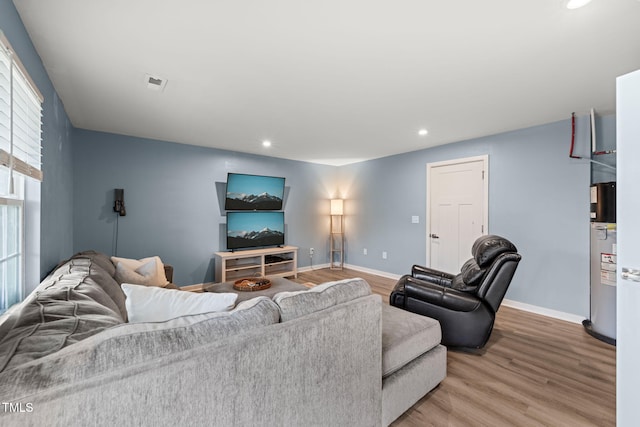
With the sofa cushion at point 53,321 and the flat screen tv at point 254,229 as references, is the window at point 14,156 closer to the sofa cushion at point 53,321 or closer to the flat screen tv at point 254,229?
the sofa cushion at point 53,321

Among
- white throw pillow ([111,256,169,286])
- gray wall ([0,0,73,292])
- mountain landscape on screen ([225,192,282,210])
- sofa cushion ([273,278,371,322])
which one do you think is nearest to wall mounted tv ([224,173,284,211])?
mountain landscape on screen ([225,192,282,210])

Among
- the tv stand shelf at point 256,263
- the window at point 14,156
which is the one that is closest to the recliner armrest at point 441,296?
the tv stand shelf at point 256,263

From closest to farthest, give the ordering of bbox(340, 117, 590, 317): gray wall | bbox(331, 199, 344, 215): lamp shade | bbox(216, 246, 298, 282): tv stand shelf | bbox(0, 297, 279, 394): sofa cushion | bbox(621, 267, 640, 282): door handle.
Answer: bbox(0, 297, 279, 394): sofa cushion < bbox(621, 267, 640, 282): door handle < bbox(340, 117, 590, 317): gray wall < bbox(216, 246, 298, 282): tv stand shelf < bbox(331, 199, 344, 215): lamp shade

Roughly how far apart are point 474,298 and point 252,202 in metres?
3.62

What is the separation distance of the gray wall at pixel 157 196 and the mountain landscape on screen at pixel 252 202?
182 mm

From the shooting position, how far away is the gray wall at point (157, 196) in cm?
350

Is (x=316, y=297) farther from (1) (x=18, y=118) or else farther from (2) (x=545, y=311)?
(2) (x=545, y=311)

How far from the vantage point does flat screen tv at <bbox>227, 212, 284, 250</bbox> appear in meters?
4.55

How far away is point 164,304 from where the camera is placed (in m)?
1.16

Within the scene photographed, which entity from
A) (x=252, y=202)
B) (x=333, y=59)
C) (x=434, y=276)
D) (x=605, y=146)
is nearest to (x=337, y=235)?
(x=252, y=202)

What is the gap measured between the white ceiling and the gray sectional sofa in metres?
1.47

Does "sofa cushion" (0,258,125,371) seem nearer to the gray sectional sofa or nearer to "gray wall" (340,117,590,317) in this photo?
the gray sectional sofa

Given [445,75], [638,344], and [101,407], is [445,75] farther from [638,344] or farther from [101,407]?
[101,407]

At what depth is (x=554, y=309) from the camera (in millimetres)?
3170
